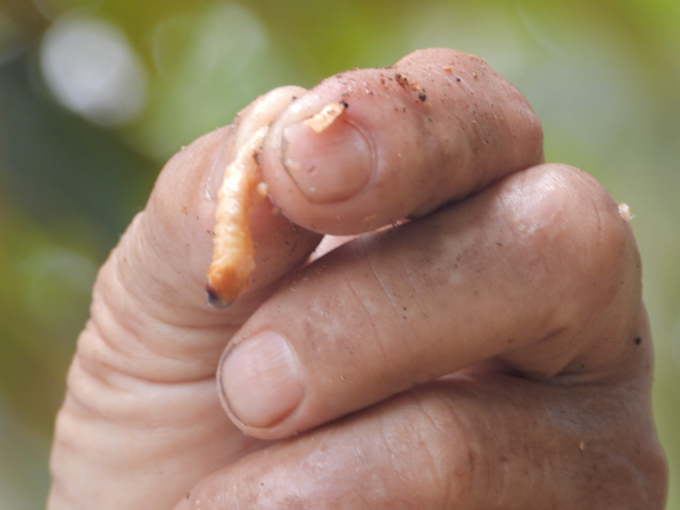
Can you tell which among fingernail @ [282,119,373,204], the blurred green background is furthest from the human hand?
the blurred green background

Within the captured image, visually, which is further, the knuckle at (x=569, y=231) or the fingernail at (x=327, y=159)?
the knuckle at (x=569, y=231)

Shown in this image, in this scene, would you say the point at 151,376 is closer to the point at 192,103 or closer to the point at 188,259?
the point at 188,259

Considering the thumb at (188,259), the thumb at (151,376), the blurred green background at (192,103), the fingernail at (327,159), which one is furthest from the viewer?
the blurred green background at (192,103)

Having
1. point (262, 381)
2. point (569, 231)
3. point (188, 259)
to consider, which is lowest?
point (262, 381)

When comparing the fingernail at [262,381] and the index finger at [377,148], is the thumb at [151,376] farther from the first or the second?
the index finger at [377,148]

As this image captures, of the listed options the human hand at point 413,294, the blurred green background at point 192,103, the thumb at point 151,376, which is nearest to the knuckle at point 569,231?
the human hand at point 413,294

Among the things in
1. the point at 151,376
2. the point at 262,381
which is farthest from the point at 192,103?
the point at 262,381

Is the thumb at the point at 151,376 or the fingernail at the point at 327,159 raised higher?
the fingernail at the point at 327,159
